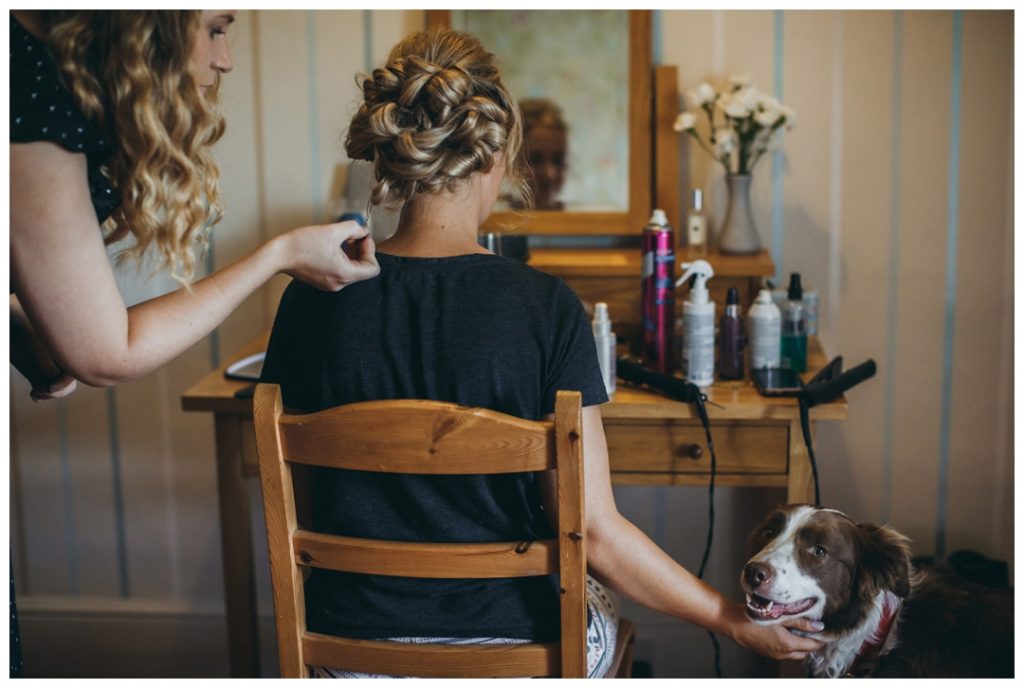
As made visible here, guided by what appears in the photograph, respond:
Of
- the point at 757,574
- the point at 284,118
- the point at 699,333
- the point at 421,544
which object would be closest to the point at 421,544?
the point at 421,544

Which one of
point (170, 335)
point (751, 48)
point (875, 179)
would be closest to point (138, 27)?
point (170, 335)

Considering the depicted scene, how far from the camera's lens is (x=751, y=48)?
2.16 metres

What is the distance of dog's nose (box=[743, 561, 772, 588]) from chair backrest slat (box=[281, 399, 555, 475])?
0.39m

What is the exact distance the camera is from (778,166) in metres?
2.21

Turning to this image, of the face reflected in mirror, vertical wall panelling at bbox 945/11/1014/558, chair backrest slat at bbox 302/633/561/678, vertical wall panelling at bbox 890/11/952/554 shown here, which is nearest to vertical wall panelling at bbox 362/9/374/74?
the face reflected in mirror

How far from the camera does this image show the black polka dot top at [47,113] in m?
0.99

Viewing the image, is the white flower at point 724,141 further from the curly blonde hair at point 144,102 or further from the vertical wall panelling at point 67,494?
the vertical wall panelling at point 67,494

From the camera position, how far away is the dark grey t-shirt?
3.98 feet

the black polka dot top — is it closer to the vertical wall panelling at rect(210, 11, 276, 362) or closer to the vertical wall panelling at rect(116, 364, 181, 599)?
the vertical wall panelling at rect(210, 11, 276, 362)

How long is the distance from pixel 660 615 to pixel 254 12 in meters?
1.66

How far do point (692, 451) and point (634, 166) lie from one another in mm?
677

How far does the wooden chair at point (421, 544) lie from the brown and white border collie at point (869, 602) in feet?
0.98

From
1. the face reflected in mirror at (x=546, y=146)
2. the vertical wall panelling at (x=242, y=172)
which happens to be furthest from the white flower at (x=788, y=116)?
the vertical wall panelling at (x=242, y=172)

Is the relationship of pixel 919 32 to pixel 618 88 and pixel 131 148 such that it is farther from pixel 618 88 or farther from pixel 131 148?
pixel 131 148
